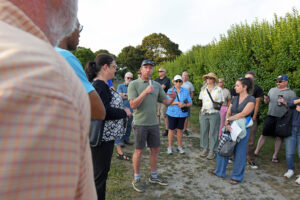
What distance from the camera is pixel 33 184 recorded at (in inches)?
12.8

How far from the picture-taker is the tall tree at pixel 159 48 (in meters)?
42.7

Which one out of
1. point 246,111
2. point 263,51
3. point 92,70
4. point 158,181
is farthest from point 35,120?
point 263,51

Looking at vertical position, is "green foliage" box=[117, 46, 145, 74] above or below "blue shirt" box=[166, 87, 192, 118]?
above

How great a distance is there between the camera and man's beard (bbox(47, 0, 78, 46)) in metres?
0.54

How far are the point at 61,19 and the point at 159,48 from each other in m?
44.2

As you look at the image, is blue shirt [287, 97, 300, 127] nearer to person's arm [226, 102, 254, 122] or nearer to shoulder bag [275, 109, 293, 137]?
shoulder bag [275, 109, 293, 137]

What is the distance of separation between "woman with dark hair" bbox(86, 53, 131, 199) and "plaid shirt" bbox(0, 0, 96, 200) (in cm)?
205

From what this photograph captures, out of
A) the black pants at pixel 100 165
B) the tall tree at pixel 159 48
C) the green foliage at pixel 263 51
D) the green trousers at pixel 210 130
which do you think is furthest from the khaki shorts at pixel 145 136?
the tall tree at pixel 159 48

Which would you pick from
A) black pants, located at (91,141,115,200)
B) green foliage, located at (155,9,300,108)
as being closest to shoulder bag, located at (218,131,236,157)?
black pants, located at (91,141,115,200)

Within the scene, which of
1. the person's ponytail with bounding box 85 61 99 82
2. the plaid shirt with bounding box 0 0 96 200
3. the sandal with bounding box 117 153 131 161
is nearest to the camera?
the plaid shirt with bounding box 0 0 96 200

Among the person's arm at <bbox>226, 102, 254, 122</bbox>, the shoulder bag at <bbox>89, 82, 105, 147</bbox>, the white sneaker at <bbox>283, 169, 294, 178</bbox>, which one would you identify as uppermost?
the person's arm at <bbox>226, 102, 254, 122</bbox>

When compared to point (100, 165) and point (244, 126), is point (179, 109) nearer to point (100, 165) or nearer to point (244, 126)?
point (244, 126)

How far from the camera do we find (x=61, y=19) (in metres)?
0.58

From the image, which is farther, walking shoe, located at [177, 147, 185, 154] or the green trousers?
walking shoe, located at [177, 147, 185, 154]
